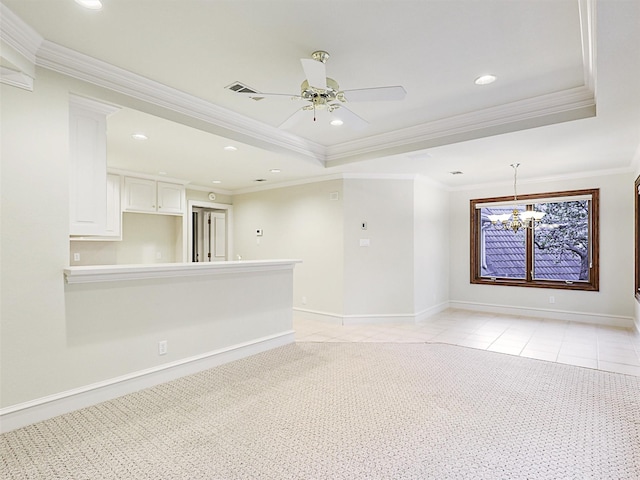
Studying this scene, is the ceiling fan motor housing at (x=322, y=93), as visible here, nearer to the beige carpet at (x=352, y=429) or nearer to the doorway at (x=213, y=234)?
the beige carpet at (x=352, y=429)

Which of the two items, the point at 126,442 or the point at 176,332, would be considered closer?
the point at 126,442

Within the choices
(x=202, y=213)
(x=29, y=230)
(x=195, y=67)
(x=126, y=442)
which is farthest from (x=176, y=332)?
(x=202, y=213)

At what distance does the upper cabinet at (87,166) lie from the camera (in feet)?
9.00

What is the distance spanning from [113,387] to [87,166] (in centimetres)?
180

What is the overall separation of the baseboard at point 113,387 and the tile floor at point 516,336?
121cm

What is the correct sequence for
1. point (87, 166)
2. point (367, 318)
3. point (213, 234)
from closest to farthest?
1. point (87, 166)
2. point (367, 318)
3. point (213, 234)

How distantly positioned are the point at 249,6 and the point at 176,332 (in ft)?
9.00

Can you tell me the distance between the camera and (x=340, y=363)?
3.72 meters

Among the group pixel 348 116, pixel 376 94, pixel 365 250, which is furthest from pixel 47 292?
pixel 365 250

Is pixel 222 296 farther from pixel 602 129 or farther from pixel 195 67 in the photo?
pixel 602 129

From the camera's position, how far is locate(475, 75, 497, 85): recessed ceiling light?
298 cm

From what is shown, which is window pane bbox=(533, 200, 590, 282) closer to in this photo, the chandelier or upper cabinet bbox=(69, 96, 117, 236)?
the chandelier

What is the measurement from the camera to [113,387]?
2852mm

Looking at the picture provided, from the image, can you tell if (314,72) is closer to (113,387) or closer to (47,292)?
(47,292)
